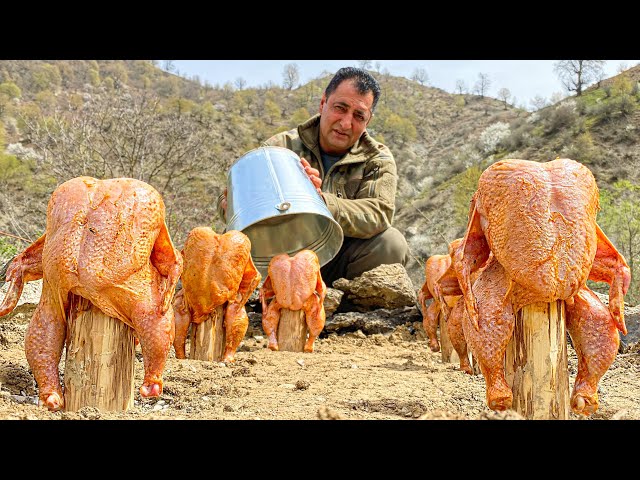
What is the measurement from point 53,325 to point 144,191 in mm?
804

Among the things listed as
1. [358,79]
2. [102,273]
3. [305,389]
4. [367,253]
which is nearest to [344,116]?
[358,79]

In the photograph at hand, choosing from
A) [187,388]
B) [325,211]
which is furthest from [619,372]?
[187,388]

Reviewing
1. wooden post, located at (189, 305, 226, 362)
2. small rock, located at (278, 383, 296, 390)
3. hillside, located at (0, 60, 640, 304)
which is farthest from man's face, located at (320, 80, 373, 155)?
small rock, located at (278, 383, 296, 390)

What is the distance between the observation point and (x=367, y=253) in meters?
8.47

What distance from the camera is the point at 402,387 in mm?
4121

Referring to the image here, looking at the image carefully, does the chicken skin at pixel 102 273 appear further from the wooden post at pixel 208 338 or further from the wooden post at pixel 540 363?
the wooden post at pixel 208 338

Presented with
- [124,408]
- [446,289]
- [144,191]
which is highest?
[144,191]

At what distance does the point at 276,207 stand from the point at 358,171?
324cm

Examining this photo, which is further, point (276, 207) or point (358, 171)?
point (358, 171)

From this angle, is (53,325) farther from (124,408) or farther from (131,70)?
(131,70)

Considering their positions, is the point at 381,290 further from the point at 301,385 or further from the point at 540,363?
the point at 540,363

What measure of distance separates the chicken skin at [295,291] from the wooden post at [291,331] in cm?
5

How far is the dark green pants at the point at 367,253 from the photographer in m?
8.43

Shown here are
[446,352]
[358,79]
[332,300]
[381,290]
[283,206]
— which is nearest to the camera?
[283,206]
